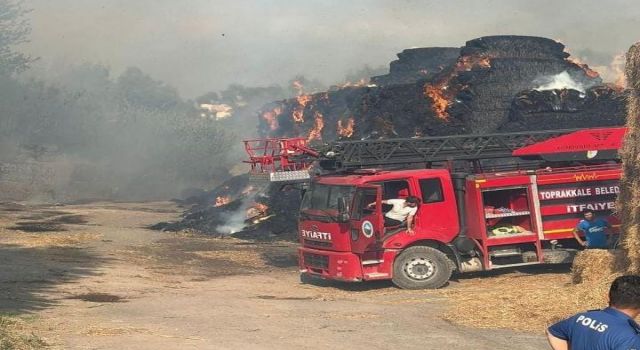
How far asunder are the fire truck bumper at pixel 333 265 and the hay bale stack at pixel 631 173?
16.3 ft

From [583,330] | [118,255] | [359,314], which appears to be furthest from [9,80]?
[583,330]

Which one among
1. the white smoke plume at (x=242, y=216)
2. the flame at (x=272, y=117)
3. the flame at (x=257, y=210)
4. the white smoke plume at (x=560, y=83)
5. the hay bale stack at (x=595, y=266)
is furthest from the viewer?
the flame at (x=272, y=117)

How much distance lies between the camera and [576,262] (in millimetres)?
13531

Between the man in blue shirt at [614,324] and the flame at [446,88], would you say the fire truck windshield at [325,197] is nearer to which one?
the man in blue shirt at [614,324]

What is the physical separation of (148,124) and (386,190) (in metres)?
64.3

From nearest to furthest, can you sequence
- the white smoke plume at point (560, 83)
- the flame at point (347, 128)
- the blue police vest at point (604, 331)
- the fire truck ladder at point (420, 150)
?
the blue police vest at point (604, 331) → the fire truck ladder at point (420, 150) → the white smoke plume at point (560, 83) → the flame at point (347, 128)

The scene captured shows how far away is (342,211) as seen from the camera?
48.7 ft

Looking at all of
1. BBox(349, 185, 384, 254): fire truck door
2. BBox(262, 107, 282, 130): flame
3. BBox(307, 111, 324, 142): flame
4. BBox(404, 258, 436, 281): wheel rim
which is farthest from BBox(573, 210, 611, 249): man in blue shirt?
BBox(262, 107, 282, 130): flame

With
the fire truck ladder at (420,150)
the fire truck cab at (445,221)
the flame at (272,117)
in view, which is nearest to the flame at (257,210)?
the fire truck ladder at (420,150)

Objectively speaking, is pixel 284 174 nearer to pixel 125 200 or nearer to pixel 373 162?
pixel 373 162

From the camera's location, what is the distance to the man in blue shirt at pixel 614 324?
451 cm

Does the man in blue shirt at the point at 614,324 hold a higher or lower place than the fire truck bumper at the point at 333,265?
higher

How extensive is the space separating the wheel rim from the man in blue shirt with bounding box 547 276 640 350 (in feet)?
34.1

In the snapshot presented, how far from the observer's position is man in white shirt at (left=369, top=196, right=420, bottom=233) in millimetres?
14945
